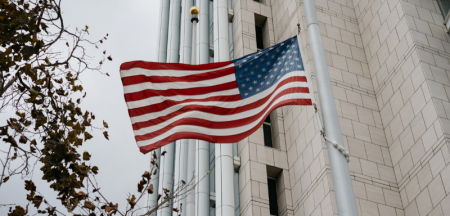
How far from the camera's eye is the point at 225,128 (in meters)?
12.1

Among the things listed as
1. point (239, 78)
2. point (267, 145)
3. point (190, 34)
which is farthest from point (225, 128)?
point (190, 34)

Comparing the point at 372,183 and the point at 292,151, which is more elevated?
the point at 292,151

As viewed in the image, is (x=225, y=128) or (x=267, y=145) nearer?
(x=225, y=128)

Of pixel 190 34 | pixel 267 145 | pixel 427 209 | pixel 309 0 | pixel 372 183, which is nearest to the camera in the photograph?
pixel 309 0

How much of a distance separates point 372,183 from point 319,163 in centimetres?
207

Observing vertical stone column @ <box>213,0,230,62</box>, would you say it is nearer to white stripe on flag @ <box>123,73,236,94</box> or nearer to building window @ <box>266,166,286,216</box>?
building window @ <box>266,166,286,216</box>

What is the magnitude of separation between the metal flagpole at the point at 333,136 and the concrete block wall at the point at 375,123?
8.42 m

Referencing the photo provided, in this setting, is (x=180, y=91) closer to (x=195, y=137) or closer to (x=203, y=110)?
(x=203, y=110)

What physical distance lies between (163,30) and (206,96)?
2510 cm

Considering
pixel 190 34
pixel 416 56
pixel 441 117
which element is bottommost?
pixel 441 117

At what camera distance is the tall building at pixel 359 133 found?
18484mm

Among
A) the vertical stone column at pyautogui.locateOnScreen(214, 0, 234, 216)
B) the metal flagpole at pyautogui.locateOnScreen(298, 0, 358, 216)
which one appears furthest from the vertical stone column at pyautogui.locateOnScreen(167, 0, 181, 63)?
the metal flagpole at pyautogui.locateOnScreen(298, 0, 358, 216)

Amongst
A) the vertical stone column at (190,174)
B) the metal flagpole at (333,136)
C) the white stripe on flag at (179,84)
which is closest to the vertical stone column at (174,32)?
the vertical stone column at (190,174)

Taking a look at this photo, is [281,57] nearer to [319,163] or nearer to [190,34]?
[319,163]
